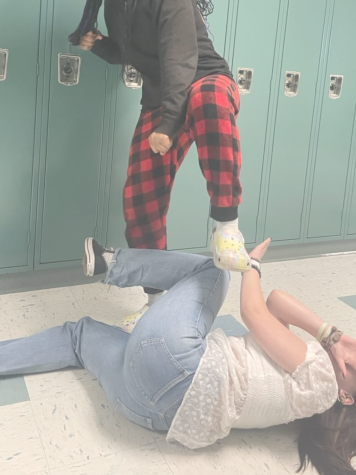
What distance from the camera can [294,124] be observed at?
325 centimetres

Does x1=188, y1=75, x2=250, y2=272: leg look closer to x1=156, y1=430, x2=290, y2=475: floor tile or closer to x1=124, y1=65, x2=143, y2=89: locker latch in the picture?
x1=156, y1=430, x2=290, y2=475: floor tile

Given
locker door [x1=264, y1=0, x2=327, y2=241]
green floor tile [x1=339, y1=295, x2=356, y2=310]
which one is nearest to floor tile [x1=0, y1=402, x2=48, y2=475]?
green floor tile [x1=339, y1=295, x2=356, y2=310]

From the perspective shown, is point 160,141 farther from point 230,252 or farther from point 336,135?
point 336,135

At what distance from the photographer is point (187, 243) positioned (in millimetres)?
3117

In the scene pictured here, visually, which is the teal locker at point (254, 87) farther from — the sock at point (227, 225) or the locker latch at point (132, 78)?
the sock at point (227, 225)

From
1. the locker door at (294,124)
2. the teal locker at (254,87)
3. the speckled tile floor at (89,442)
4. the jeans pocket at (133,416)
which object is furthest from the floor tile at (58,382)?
the locker door at (294,124)

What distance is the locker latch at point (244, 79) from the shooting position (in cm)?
301

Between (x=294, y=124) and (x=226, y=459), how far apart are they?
2.13 meters

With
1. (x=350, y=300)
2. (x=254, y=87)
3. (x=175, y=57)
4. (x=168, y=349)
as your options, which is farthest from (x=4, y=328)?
(x=254, y=87)

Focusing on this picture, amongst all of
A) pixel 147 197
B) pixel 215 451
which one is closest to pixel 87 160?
pixel 147 197

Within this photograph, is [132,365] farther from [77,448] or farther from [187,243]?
[187,243]

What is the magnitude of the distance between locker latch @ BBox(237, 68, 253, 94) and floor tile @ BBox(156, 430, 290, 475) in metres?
1.93

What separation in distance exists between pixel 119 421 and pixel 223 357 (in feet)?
1.51

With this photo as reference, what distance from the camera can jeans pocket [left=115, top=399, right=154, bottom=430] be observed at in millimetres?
1662
